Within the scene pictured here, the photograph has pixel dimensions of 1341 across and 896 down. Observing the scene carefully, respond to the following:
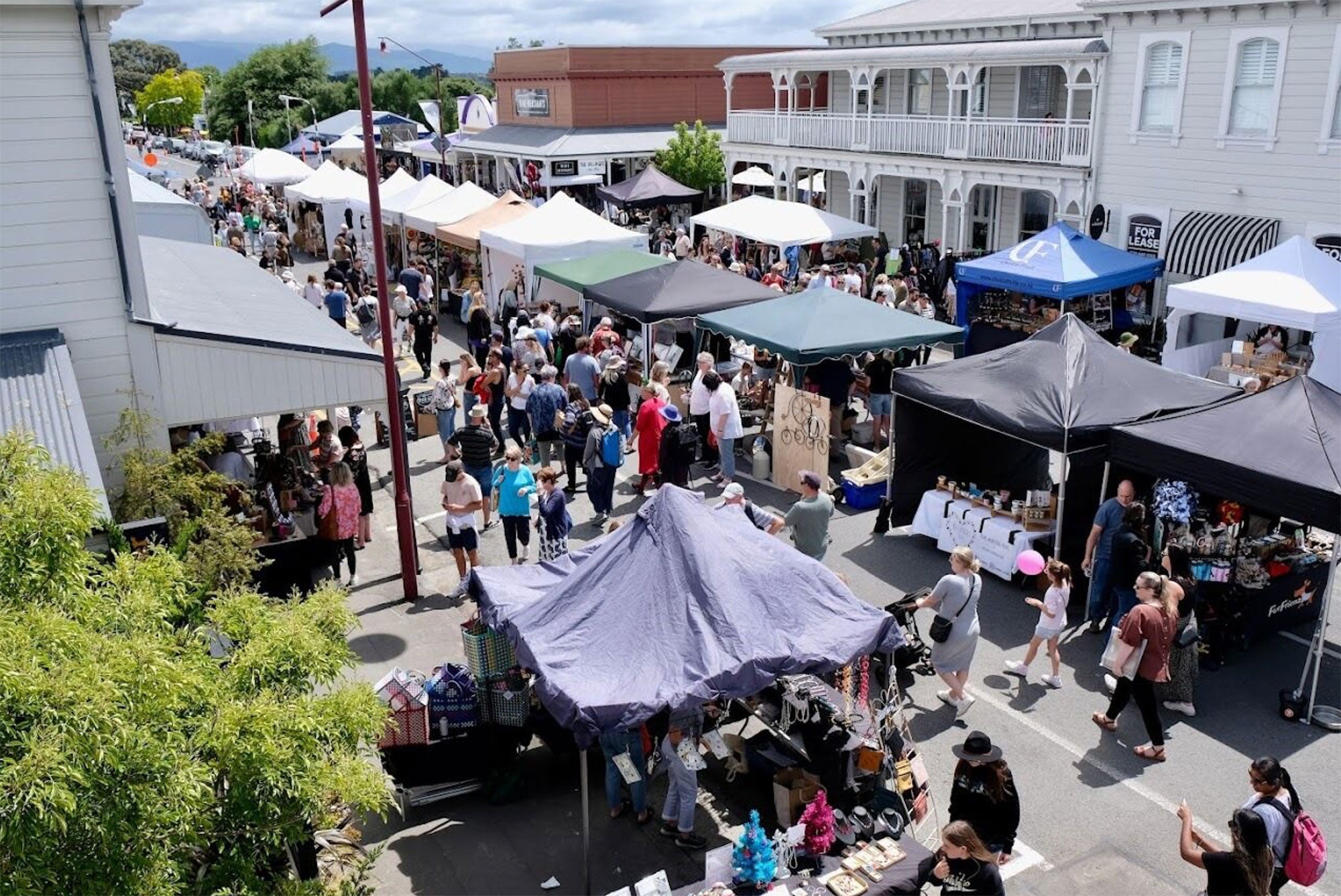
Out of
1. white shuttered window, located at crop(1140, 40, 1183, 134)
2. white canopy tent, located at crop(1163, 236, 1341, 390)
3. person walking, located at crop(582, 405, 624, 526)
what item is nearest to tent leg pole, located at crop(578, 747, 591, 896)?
person walking, located at crop(582, 405, 624, 526)

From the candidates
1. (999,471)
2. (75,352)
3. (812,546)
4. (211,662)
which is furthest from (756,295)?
(211,662)

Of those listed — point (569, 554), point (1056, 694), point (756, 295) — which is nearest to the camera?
point (569, 554)

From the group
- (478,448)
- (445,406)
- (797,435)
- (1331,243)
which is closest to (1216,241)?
(1331,243)

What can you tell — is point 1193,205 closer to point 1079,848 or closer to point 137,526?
point 1079,848

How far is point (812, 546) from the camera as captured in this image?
10102mm

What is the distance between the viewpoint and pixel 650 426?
13219 mm

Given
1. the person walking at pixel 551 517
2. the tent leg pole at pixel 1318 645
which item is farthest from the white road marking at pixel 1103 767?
the person walking at pixel 551 517

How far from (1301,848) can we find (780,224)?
1898cm

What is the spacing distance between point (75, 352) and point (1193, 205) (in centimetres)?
1811

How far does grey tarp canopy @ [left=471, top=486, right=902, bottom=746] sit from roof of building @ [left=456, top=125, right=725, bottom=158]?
32.3 m

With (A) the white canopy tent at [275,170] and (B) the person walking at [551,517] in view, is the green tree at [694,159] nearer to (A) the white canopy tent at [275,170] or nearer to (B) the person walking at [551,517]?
(A) the white canopy tent at [275,170]

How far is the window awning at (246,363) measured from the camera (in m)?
9.77

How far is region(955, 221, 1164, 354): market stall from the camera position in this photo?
60.1 feet

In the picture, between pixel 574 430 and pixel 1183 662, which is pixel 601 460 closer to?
pixel 574 430
